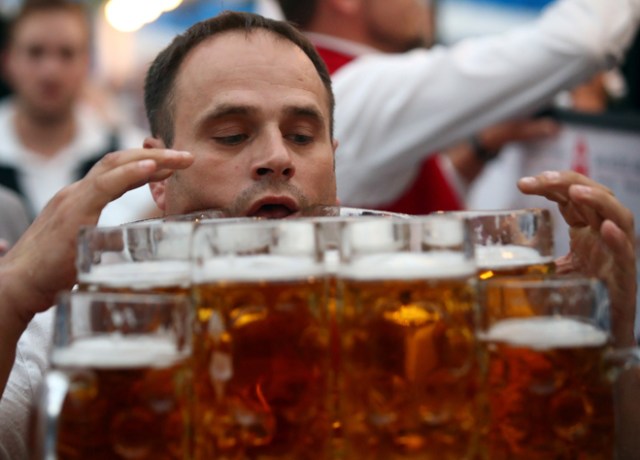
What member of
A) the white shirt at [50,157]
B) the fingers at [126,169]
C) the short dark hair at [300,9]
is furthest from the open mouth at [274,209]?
the white shirt at [50,157]

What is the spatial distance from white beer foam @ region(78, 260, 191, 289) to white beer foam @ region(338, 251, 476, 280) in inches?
8.1

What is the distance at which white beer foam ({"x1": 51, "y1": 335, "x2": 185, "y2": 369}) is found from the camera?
1062 mm

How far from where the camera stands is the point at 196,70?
201cm

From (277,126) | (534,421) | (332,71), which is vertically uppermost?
(332,71)

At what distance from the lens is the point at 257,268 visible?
111 centimetres

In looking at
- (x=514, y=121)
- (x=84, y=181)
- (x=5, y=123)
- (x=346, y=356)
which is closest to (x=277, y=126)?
(x=84, y=181)

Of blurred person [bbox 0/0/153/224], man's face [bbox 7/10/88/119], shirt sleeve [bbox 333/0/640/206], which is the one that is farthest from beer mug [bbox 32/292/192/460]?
man's face [bbox 7/10/88/119]

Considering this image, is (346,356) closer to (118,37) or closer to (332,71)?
(332,71)

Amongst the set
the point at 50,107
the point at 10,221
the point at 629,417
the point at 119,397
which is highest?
the point at 50,107

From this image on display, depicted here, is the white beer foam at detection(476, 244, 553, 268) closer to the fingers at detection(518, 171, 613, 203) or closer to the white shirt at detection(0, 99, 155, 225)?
the fingers at detection(518, 171, 613, 203)

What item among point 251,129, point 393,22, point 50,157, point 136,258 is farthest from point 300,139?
point 50,157

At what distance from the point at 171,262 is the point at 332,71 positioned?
7.70 ft

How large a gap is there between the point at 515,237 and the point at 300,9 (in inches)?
93.7

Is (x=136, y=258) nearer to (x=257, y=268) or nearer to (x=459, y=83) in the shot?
(x=257, y=268)
